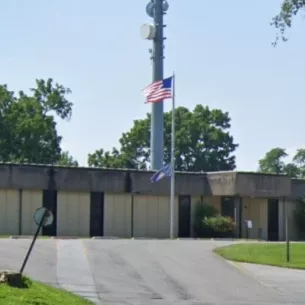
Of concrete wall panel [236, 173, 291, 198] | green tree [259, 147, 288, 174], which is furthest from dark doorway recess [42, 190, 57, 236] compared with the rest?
green tree [259, 147, 288, 174]

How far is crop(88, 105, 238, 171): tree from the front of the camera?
87.9m

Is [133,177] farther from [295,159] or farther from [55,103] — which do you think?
[295,159]

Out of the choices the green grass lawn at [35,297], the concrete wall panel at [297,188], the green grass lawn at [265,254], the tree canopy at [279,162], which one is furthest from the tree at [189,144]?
the green grass lawn at [35,297]

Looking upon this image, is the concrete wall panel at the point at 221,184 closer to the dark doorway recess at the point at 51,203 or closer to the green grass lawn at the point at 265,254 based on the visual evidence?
the dark doorway recess at the point at 51,203

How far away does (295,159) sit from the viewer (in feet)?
339

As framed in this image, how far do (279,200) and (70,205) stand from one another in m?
12.8

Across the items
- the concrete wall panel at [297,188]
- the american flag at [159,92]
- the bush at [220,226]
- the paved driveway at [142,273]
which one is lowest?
the paved driveway at [142,273]

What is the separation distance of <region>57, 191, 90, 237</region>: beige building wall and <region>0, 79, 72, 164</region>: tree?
1002 inches

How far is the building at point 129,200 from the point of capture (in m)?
43.5

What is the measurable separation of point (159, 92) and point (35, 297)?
28.9 m

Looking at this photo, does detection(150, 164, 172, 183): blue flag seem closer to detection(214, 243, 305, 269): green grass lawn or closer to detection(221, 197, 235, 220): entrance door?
detection(221, 197, 235, 220): entrance door

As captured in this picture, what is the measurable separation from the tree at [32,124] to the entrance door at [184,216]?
2515cm

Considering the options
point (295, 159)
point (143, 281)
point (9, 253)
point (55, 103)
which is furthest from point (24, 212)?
point (295, 159)

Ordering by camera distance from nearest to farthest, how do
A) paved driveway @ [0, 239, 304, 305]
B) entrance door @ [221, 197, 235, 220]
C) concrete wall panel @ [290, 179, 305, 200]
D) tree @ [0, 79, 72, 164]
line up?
1. paved driveway @ [0, 239, 304, 305]
2. entrance door @ [221, 197, 235, 220]
3. concrete wall panel @ [290, 179, 305, 200]
4. tree @ [0, 79, 72, 164]
